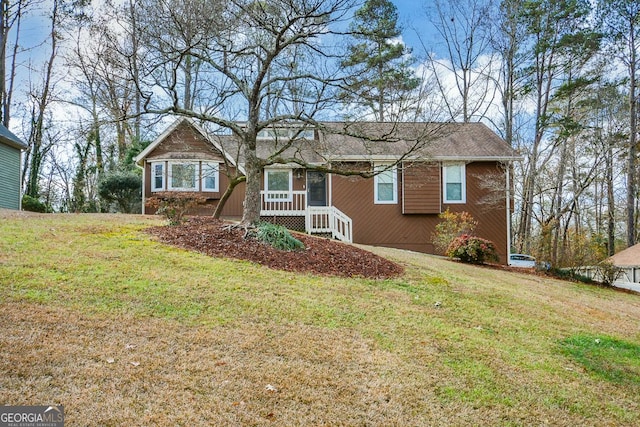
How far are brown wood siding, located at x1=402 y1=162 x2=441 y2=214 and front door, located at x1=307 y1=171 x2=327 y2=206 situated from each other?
3.26 metres

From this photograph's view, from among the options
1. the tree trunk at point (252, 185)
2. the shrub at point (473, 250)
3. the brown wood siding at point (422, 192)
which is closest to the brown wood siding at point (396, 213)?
the brown wood siding at point (422, 192)

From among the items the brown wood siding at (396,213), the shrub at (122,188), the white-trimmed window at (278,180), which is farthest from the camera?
the shrub at (122,188)

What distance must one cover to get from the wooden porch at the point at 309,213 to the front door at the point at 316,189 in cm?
96

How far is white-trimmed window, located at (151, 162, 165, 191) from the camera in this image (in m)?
17.3

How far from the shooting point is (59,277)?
18.6ft

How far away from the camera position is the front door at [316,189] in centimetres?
1725

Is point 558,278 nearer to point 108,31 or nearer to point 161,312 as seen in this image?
point 161,312

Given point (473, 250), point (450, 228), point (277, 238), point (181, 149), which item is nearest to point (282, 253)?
point (277, 238)

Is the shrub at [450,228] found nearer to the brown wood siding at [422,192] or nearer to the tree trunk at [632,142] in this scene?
the brown wood siding at [422,192]

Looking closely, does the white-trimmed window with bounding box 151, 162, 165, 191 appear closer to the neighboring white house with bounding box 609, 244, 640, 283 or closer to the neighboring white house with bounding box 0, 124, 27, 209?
the neighboring white house with bounding box 0, 124, 27, 209

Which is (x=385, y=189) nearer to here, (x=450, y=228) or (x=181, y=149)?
(x=450, y=228)

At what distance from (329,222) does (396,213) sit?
3.00m

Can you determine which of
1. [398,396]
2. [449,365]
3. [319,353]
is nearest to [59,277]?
[319,353]

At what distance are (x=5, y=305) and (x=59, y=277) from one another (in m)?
1.13
